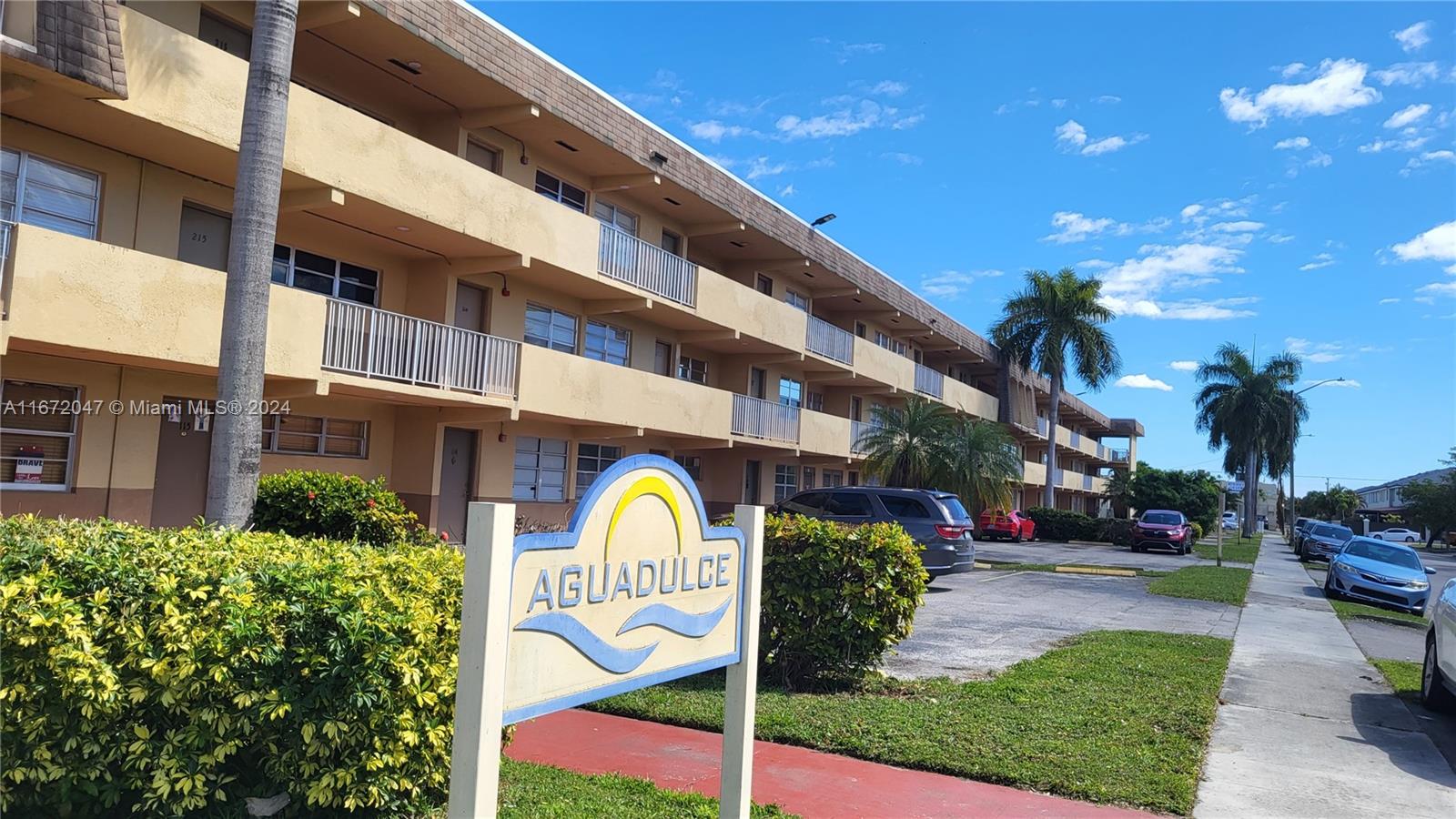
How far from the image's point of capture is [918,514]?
17.4 meters

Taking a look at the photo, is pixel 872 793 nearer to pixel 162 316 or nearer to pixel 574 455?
pixel 162 316

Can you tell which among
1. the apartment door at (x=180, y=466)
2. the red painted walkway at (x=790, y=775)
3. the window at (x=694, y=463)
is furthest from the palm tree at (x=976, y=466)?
the red painted walkway at (x=790, y=775)

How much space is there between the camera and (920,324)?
37.7 metres

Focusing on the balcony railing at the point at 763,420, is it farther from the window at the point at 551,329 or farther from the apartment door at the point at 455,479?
the apartment door at the point at 455,479

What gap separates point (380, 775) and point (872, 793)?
2850mm

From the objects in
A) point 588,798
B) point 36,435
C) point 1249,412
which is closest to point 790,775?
point 588,798

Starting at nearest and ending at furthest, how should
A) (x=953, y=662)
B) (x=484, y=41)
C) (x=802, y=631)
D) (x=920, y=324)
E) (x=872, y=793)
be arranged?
(x=872, y=793) → (x=802, y=631) → (x=953, y=662) → (x=484, y=41) → (x=920, y=324)

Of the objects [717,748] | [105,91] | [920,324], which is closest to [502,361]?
[105,91]

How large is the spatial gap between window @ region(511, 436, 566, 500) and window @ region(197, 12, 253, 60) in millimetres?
8539

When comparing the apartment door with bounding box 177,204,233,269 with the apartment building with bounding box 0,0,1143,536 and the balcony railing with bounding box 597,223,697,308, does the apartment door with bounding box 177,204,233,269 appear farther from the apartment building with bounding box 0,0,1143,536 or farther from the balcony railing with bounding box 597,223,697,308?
the balcony railing with bounding box 597,223,697,308

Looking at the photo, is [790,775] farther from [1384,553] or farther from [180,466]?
[1384,553]

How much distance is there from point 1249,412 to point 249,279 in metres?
68.4

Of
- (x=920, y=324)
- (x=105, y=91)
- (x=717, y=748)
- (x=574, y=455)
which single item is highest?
(x=920, y=324)

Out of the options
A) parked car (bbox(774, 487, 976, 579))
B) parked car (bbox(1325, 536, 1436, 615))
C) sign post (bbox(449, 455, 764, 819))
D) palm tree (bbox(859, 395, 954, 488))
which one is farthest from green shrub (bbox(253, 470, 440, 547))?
parked car (bbox(1325, 536, 1436, 615))
